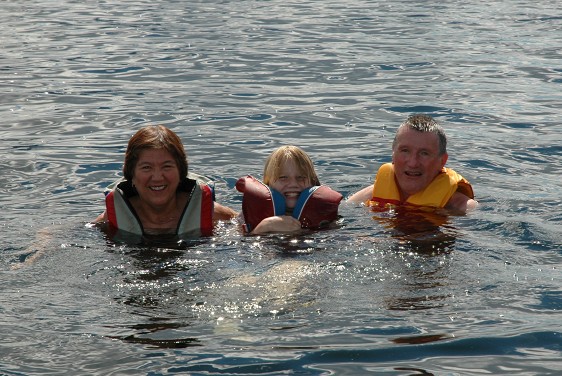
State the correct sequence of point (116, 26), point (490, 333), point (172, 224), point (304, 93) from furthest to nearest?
point (116, 26) < point (304, 93) < point (172, 224) < point (490, 333)

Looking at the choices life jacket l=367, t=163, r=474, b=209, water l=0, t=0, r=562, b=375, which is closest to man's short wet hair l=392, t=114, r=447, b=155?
life jacket l=367, t=163, r=474, b=209

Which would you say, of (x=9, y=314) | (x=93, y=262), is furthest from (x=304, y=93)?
(x=9, y=314)

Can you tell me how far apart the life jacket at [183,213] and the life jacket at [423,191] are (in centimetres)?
169

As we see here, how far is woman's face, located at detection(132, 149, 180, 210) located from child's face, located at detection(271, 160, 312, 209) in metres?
0.86

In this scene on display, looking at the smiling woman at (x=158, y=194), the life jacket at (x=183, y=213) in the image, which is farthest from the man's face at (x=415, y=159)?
the life jacket at (x=183, y=213)

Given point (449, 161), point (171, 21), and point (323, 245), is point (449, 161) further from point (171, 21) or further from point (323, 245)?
point (171, 21)

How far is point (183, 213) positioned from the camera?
8.07 m

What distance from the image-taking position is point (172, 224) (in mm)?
8227

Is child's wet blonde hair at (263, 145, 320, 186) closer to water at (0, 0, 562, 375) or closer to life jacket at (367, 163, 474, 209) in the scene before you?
water at (0, 0, 562, 375)

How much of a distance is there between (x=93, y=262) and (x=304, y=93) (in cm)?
758

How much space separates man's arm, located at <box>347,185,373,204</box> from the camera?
9211mm

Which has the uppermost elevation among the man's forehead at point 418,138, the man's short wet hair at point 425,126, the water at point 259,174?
the man's short wet hair at point 425,126

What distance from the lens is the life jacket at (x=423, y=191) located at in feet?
28.9

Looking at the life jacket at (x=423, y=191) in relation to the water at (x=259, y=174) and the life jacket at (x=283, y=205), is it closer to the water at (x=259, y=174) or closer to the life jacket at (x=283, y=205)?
the water at (x=259, y=174)
